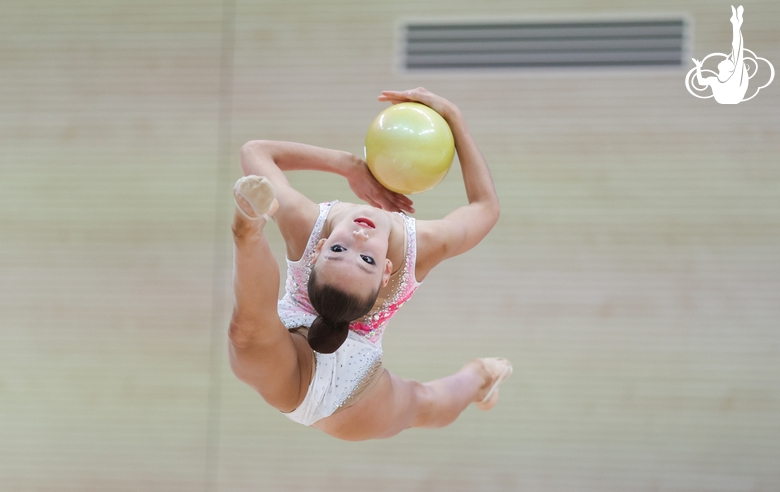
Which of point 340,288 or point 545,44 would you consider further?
point 545,44

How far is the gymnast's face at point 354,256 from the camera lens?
1902 millimetres

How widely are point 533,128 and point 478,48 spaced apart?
49 centimetres

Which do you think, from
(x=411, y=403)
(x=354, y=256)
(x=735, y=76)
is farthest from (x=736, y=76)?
(x=354, y=256)

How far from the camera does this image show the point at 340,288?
190 cm

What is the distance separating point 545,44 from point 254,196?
2.70 meters

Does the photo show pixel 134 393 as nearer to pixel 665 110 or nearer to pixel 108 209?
pixel 108 209

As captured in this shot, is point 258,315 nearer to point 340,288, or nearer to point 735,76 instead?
point 340,288

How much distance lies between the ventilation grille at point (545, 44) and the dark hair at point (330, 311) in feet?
7.51

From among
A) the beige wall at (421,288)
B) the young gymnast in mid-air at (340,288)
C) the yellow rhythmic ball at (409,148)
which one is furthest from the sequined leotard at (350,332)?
the beige wall at (421,288)

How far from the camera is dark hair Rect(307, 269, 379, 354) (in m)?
1.91

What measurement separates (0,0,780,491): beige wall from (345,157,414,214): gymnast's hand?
1.54 meters

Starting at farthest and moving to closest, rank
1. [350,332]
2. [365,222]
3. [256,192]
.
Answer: [350,332] < [365,222] < [256,192]

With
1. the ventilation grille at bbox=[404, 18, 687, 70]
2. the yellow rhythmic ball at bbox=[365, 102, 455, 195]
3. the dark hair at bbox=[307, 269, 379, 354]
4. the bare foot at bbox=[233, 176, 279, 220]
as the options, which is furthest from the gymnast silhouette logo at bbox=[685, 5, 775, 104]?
the bare foot at bbox=[233, 176, 279, 220]

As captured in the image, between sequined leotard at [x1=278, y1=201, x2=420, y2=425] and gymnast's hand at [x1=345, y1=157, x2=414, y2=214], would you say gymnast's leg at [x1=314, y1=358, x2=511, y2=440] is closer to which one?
sequined leotard at [x1=278, y1=201, x2=420, y2=425]
